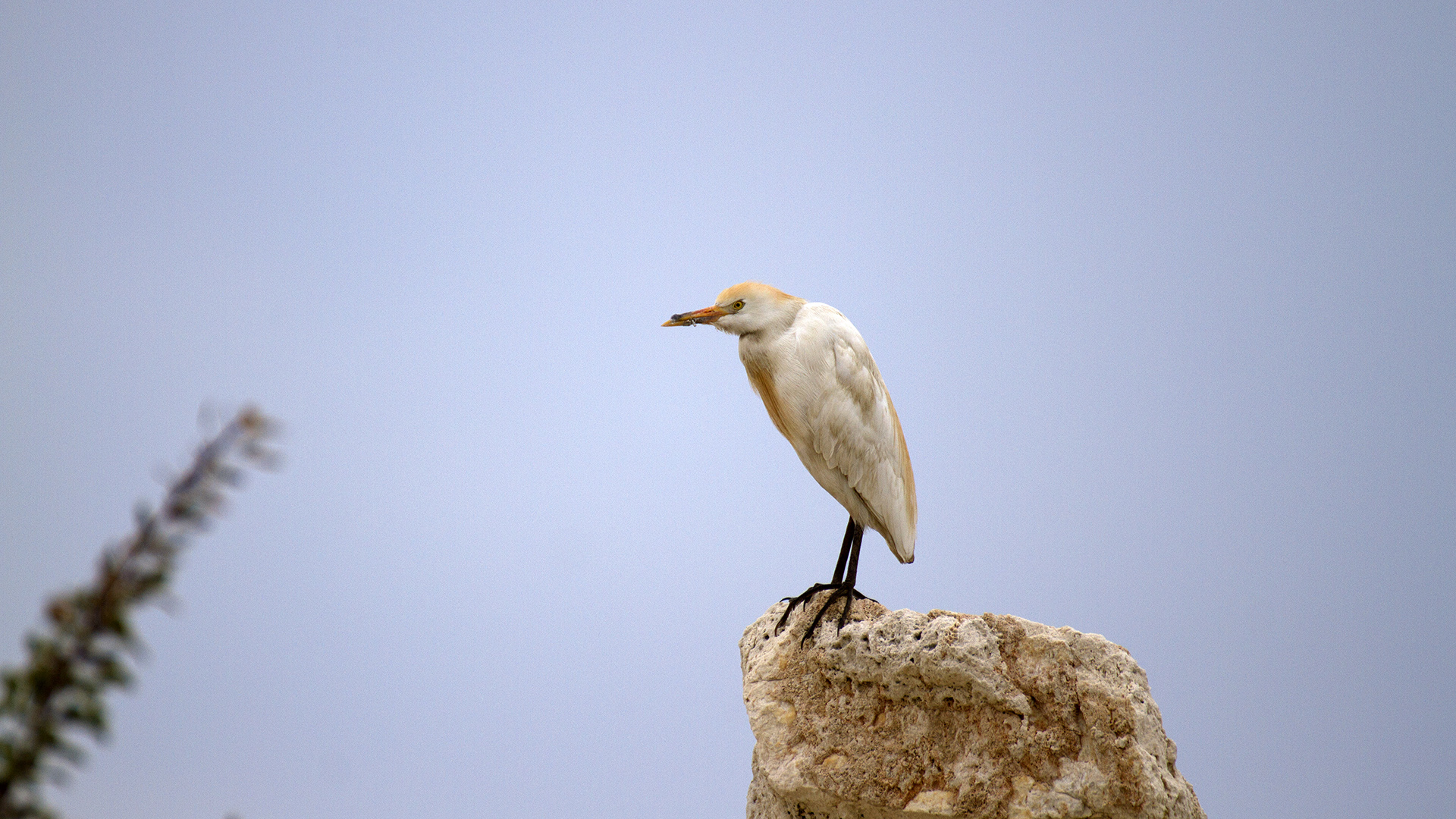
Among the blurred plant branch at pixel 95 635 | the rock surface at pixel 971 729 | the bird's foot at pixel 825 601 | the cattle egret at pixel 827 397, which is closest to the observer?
the blurred plant branch at pixel 95 635

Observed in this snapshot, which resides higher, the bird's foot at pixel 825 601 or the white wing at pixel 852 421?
the white wing at pixel 852 421

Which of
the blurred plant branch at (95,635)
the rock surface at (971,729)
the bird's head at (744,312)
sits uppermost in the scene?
the bird's head at (744,312)

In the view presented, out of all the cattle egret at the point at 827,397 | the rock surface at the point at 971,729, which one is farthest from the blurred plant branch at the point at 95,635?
the cattle egret at the point at 827,397

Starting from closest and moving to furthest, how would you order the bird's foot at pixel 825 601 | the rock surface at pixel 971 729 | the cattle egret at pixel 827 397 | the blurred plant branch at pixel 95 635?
the blurred plant branch at pixel 95 635
the rock surface at pixel 971 729
the bird's foot at pixel 825 601
the cattle egret at pixel 827 397

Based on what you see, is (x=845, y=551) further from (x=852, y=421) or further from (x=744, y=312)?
Answer: (x=744, y=312)

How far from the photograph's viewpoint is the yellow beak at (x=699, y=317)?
15.7 feet

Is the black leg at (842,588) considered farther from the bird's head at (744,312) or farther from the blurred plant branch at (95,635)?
the blurred plant branch at (95,635)

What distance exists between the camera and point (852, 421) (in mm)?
4785

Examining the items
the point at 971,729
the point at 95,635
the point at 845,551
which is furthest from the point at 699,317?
the point at 95,635

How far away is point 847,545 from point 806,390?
840mm

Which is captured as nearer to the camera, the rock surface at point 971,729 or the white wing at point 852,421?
the rock surface at point 971,729

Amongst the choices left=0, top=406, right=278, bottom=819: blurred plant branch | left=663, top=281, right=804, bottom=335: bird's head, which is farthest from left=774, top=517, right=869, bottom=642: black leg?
left=0, top=406, right=278, bottom=819: blurred plant branch

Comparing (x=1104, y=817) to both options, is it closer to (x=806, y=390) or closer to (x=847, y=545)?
(x=847, y=545)

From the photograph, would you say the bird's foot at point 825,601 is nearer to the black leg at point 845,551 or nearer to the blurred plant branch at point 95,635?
the black leg at point 845,551
